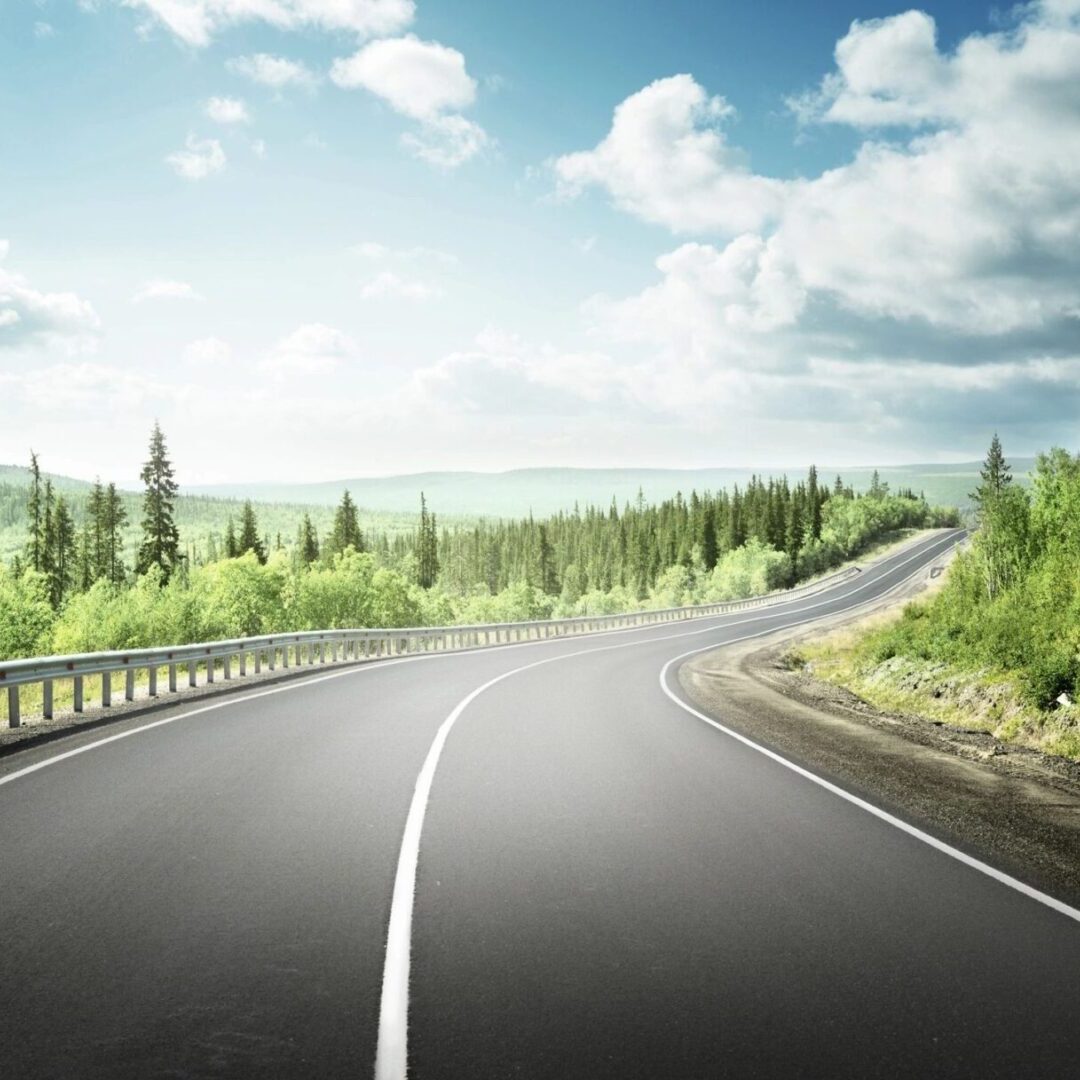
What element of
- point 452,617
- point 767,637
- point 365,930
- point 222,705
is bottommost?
point 452,617

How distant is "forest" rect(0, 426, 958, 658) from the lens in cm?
6719

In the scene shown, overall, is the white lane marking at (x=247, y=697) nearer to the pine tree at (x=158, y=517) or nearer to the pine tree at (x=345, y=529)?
the pine tree at (x=158, y=517)

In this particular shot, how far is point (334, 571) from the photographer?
4245 inches

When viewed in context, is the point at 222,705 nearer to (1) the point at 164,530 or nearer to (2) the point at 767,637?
(2) the point at 767,637

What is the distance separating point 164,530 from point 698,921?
81.9 m

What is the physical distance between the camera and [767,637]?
139 feet

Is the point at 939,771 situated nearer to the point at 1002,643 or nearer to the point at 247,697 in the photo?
the point at 1002,643

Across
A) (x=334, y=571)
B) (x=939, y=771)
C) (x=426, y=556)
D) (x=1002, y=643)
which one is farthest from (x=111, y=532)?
(x=939, y=771)

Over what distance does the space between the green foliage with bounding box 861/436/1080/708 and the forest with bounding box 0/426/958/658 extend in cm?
5024

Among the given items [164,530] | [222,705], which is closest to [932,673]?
[222,705]

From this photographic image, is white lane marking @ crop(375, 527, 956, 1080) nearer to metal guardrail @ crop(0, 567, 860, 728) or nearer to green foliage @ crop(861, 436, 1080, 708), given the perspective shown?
metal guardrail @ crop(0, 567, 860, 728)

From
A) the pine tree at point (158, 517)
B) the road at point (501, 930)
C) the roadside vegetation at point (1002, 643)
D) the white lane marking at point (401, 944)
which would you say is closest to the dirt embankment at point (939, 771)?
the road at point (501, 930)

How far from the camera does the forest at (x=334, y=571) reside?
220ft

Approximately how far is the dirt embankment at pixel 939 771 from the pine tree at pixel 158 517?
68.3m
